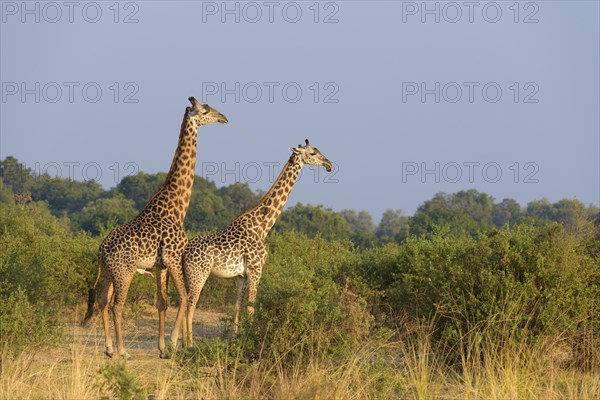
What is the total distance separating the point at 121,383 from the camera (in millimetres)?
6770

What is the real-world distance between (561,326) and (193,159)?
429 centimetres

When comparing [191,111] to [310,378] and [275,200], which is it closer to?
[275,200]

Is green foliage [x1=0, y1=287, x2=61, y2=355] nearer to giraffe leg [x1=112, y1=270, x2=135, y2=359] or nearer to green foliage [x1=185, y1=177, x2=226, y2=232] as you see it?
giraffe leg [x1=112, y1=270, x2=135, y2=359]

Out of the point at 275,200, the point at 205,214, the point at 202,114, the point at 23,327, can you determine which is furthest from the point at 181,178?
the point at 205,214

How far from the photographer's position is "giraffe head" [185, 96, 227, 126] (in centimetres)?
1038

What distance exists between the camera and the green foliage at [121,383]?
6758 millimetres

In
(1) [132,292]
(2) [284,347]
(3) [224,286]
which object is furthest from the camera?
(3) [224,286]

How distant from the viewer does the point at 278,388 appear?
700 centimetres

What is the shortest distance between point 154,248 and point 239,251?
98 centimetres

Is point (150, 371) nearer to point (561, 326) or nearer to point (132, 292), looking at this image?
point (561, 326)

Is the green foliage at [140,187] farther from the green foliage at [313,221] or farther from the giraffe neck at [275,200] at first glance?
the giraffe neck at [275,200]

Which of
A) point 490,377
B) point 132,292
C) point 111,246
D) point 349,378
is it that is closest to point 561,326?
point 490,377

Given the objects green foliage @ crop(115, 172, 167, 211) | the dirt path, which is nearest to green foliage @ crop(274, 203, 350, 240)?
green foliage @ crop(115, 172, 167, 211)

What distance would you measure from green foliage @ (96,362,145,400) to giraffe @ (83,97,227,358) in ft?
7.11
